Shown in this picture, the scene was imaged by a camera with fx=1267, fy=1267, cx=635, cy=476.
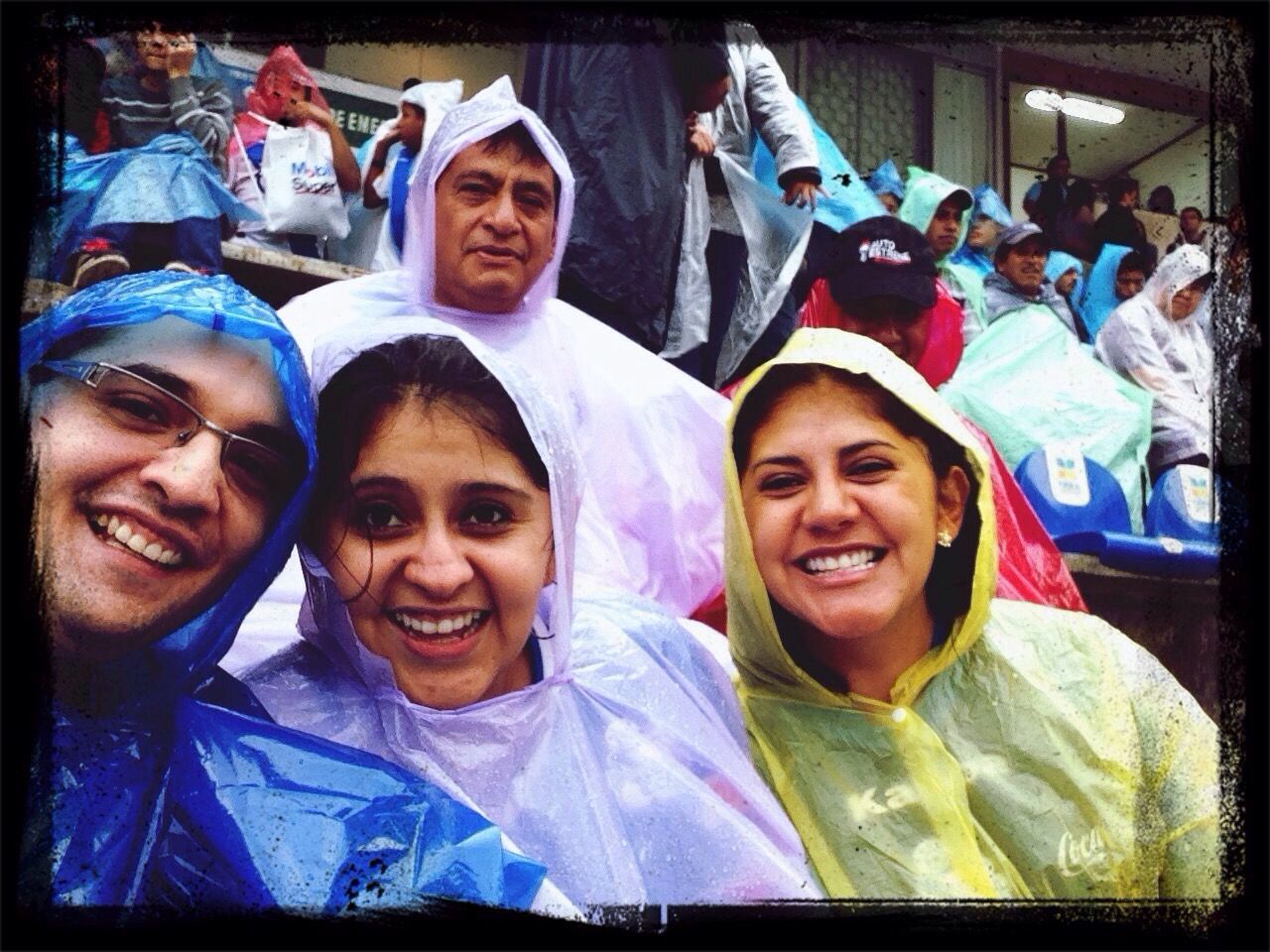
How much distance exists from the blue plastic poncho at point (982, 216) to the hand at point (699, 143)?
56 centimetres

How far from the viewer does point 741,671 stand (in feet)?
7.32

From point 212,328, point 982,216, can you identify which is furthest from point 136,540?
point 982,216

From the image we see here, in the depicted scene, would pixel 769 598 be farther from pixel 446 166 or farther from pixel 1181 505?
pixel 1181 505

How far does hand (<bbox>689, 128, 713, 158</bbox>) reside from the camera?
2635 millimetres

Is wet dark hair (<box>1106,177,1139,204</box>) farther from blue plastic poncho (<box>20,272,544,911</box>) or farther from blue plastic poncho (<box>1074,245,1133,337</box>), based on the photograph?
blue plastic poncho (<box>20,272,544,911</box>)

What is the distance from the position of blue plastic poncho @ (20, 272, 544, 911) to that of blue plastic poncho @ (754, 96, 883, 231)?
1275 millimetres

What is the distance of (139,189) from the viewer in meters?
2.26

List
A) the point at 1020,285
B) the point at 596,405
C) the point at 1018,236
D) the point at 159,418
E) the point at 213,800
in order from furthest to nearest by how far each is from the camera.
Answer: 1. the point at 1020,285
2. the point at 1018,236
3. the point at 596,405
4. the point at 159,418
5. the point at 213,800

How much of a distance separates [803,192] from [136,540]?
5.08 ft

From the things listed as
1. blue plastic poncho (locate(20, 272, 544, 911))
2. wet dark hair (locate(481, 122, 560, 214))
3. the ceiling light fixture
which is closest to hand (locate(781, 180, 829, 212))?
the ceiling light fixture

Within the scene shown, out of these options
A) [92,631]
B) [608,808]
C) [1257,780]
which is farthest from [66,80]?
[1257,780]

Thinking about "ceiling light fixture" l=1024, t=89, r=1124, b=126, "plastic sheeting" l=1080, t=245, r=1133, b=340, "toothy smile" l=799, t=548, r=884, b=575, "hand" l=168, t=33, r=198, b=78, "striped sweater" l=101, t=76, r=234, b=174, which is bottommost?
"toothy smile" l=799, t=548, r=884, b=575

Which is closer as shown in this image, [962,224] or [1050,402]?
[962,224]

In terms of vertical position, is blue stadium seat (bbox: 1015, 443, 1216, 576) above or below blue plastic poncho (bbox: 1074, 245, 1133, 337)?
below
